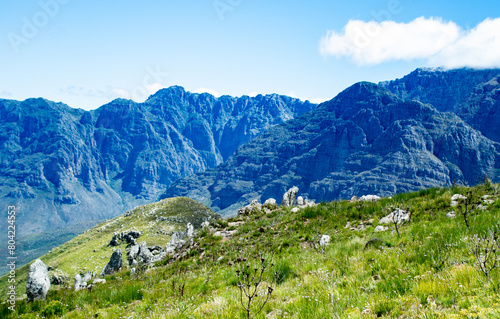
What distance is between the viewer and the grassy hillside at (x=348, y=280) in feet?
17.6

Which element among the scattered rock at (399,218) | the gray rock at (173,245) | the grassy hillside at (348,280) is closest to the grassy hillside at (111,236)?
the gray rock at (173,245)

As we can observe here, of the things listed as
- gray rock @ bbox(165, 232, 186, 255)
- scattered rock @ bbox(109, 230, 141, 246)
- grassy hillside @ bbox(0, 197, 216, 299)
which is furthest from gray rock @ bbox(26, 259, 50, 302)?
scattered rock @ bbox(109, 230, 141, 246)

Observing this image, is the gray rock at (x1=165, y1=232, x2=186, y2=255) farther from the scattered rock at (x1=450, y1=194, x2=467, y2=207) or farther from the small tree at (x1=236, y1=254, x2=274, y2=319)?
the scattered rock at (x1=450, y1=194, x2=467, y2=207)

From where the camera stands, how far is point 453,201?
14969 mm

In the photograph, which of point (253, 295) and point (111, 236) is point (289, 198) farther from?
point (111, 236)

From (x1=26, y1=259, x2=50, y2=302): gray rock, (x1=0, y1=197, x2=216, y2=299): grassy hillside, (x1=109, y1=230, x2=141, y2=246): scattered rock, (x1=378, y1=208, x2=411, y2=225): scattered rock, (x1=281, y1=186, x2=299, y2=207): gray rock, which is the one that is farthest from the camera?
(x1=109, y1=230, x2=141, y2=246): scattered rock

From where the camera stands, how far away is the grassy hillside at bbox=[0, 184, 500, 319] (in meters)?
5.36

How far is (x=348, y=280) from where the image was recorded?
7172mm

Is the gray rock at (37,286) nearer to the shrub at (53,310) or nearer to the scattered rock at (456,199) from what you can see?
the shrub at (53,310)

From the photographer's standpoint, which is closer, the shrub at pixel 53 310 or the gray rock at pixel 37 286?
the shrub at pixel 53 310

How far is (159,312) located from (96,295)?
5547mm

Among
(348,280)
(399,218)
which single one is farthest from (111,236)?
(348,280)

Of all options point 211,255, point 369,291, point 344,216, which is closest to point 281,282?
point 369,291

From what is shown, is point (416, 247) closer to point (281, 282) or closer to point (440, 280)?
point (440, 280)
